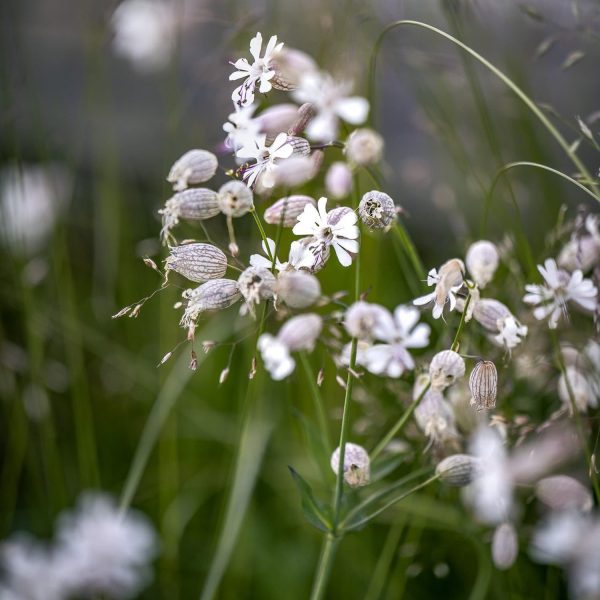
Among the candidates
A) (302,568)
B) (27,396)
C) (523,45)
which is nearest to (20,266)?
(27,396)

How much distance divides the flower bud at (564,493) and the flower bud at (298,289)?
12.2 inches

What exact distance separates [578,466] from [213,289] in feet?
2.05

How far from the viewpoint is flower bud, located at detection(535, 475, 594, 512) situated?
2.11 feet

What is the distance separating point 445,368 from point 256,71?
0.25 meters

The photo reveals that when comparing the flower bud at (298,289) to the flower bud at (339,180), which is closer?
the flower bud at (298,289)

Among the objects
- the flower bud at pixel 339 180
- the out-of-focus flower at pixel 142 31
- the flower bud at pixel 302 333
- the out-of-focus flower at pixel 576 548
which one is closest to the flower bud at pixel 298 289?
the flower bud at pixel 302 333

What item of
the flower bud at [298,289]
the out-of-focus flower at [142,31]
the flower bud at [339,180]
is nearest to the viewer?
the flower bud at [298,289]

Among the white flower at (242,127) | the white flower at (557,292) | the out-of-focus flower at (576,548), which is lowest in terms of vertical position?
the out-of-focus flower at (576,548)

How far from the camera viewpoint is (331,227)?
527 millimetres

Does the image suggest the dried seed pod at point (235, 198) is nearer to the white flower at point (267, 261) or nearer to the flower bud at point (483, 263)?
the white flower at point (267, 261)

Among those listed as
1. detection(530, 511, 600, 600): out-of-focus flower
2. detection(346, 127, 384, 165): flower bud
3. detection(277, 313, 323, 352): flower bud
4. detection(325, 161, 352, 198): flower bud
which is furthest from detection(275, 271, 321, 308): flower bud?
detection(530, 511, 600, 600): out-of-focus flower

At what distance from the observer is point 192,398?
119 centimetres

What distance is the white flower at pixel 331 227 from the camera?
0.52m

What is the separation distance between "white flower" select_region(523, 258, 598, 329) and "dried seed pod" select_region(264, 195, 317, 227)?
0.18 meters
